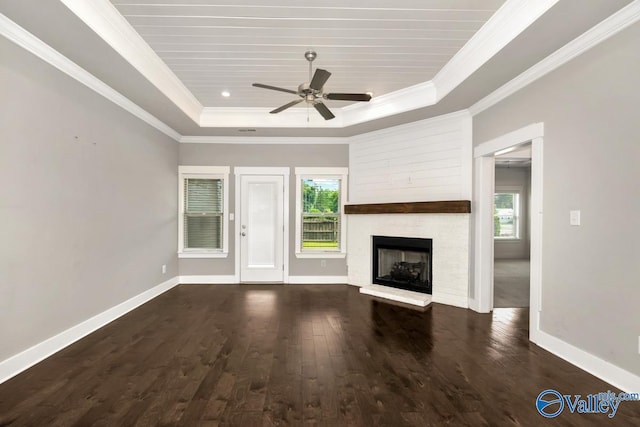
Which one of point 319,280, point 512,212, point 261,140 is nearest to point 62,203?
point 261,140

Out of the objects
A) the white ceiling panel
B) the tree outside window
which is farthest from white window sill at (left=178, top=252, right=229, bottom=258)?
the white ceiling panel

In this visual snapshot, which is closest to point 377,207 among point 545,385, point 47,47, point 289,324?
point 289,324

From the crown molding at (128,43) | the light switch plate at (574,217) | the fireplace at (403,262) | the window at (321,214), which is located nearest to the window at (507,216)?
the fireplace at (403,262)

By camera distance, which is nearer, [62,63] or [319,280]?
[62,63]

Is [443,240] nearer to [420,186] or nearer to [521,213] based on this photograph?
[420,186]

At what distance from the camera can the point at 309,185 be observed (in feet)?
18.3

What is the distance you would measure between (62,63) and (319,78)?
2.38m

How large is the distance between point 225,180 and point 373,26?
12.1 ft

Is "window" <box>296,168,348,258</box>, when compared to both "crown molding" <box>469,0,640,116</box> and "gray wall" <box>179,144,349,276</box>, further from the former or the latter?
"crown molding" <box>469,0,640,116</box>

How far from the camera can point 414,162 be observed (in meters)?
4.73

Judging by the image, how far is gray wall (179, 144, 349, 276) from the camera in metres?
5.48

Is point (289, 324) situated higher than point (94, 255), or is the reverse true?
point (94, 255)

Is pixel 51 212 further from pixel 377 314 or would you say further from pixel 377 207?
pixel 377 207

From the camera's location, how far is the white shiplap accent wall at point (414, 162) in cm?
428
